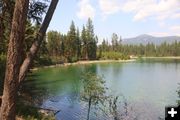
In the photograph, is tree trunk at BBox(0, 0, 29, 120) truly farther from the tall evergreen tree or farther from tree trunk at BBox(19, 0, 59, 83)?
the tall evergreen tree

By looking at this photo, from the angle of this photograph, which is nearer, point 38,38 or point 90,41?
point 38,38

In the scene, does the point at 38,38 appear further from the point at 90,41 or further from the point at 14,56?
the point at 90,41

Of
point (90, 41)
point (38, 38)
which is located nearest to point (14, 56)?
point (38, 38)

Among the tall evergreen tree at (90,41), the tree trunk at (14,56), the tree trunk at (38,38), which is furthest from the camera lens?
the tall evergreen tree at (90,41)

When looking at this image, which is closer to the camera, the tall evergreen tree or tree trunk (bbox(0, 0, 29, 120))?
tree trunk (bbox(0, 0, 29, 120))

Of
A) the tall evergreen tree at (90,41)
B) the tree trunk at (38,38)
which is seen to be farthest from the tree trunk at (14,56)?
the tall evergreen tree at (90,41)

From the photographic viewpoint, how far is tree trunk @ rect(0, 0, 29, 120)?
7.04 metres

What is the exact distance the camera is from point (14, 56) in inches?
279

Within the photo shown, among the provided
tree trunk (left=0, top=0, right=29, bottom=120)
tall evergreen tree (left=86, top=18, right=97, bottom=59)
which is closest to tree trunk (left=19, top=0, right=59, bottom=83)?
tree trunk (left=0, top=0, right=29, bottom=120)

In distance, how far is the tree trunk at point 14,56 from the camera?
7035 mm

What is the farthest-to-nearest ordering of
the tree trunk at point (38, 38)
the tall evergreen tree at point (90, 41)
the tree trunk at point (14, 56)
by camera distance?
the tall evergreen tree at point (90, 41)
the tree trunk at point (38, 38)
the tree trunk at point (14, 56)

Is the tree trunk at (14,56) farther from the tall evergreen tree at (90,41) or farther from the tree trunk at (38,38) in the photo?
the tall evergreen tree at (90,41)

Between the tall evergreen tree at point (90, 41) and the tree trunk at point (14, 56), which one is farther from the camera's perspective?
the tall evergreen tree at point (90, 41)

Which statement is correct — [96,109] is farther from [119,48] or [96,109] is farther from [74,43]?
[119,48]
